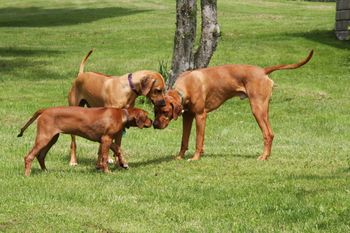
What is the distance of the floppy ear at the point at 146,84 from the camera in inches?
435

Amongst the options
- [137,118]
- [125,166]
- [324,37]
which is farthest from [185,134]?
[324,37]

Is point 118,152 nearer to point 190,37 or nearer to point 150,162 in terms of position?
point 150,162

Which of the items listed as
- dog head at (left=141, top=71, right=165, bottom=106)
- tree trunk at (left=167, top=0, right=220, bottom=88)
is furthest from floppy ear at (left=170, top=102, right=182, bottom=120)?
tree trunk at (left=167, top=0, right=220, bottom=88)

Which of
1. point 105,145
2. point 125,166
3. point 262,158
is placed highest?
point 105,145

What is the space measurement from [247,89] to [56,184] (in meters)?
3.96

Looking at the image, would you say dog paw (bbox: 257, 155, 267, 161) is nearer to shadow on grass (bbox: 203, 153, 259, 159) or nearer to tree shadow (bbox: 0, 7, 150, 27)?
shadow on grass (bbox: 203, 153, 259, 159)

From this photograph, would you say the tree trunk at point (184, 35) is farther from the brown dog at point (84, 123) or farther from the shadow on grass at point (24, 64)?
the brown dog at point (84, 123)

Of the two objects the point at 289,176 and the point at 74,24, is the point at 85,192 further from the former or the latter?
the point at 74,24

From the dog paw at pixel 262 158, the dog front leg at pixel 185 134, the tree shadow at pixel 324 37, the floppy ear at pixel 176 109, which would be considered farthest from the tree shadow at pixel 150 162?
the tree shadow at pixel 324 37

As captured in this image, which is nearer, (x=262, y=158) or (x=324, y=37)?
(x=262, y=158)

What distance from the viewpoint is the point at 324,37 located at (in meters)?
33.3

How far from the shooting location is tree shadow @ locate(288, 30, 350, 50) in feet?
104

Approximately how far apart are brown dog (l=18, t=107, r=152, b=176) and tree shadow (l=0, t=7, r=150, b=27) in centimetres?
3418

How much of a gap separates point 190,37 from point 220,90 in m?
7.97
